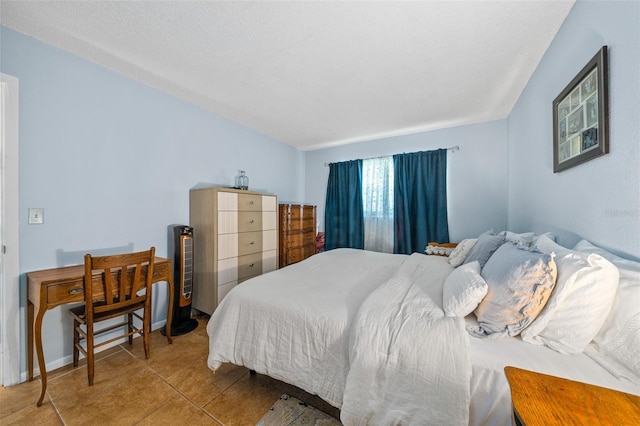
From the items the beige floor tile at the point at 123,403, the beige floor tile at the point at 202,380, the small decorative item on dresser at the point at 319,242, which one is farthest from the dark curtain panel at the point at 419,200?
the beige floor tile at the point at 123,403

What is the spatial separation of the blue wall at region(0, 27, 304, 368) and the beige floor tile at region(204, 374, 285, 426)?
1418mm

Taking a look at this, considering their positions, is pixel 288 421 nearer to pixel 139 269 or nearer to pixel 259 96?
pixel 139 269

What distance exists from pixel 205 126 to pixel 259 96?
2.82 ft

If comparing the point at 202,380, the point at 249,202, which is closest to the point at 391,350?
the point at 202,380

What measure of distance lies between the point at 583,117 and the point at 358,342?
1731 mm

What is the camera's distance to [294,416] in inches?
54.1

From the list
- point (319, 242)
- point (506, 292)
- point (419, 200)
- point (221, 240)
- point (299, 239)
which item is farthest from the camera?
point (319, 242)

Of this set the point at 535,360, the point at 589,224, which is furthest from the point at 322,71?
the point at 535,360

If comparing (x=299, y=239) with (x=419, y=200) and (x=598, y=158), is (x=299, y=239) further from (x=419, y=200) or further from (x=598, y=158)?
(x=598, y=158)

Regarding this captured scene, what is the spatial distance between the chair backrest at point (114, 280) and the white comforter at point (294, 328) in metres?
0.73

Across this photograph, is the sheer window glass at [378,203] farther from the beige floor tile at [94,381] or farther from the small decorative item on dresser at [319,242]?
the beige floor tile at [94,381]

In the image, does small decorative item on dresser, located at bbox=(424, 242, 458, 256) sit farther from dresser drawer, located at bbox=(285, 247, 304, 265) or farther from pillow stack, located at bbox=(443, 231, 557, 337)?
dresser drawer, located at bbox=(285, 247, 304, 265)

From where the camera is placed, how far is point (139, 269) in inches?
71.0

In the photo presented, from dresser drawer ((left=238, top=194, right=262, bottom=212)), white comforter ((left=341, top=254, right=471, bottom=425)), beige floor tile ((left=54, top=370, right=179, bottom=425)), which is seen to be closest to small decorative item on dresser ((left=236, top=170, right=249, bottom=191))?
dresser drawer ((left=238, top=194, right=262, bottom=212))
